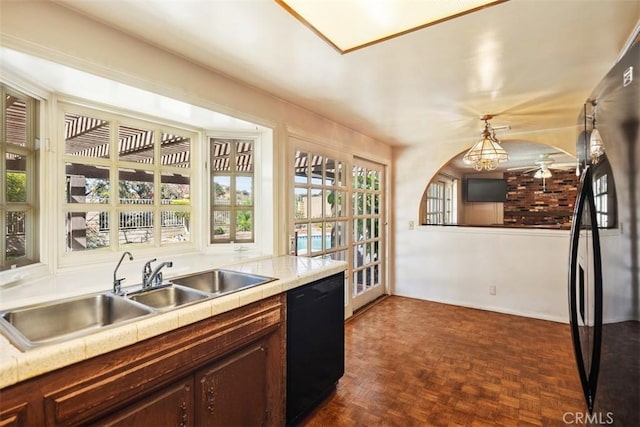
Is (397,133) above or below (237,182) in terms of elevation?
above

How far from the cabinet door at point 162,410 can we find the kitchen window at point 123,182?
1.09 m

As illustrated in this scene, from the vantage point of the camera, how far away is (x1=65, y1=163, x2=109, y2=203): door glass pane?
5.65ft

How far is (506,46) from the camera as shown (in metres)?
1.70

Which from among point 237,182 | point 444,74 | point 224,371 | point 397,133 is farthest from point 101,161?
point 397,133

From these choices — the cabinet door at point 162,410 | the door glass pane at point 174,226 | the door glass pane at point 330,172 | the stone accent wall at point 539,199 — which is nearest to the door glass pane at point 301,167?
the door glass pane at point 330,172

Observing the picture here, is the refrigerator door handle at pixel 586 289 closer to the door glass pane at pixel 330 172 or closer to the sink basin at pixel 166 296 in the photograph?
the sink basin at pixel 166 296

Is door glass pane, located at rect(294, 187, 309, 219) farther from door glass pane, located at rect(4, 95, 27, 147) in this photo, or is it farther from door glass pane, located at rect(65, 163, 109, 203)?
door glass pane, located at rect(4, 95, 27, 147)

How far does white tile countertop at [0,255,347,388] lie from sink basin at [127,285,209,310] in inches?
5.6

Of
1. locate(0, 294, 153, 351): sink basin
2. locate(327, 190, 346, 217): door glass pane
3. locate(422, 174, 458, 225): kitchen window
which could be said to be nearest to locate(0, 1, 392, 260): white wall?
locate(327, 190, 346, 217): door glass pane

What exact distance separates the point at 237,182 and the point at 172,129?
59cm

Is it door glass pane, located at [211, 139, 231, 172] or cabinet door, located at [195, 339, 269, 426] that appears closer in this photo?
cabinet door, located at [195, 339, 269, 426]

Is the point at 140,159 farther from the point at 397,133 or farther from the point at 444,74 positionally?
the point at 397,133

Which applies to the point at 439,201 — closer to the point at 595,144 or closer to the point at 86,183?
the point at 595,144

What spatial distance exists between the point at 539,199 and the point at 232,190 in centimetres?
592
